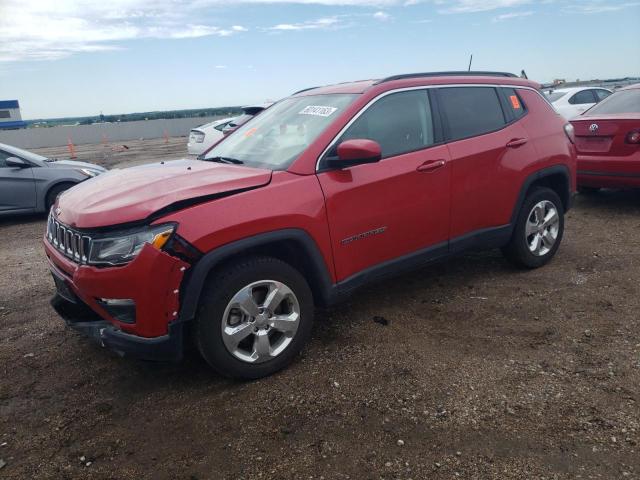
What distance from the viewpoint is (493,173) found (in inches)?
168

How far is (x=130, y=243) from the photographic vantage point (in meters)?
2.75

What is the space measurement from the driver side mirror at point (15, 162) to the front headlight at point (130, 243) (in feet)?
21.2

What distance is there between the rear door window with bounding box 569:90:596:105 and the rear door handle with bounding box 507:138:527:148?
1055 centimetres

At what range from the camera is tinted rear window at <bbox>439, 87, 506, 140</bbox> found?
413 cm

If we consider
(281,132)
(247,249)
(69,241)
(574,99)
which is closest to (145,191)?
(69,241)

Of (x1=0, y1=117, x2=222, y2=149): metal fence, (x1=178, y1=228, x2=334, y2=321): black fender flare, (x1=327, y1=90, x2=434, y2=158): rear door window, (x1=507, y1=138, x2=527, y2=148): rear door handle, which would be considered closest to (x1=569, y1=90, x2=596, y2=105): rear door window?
(x1=507, y1=138, x2=527, y2=148): rear door handle

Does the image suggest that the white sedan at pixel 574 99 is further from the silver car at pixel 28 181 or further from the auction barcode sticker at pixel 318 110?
the silver car at pixel 28 181

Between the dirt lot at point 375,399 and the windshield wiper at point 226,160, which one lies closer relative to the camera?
the dirt lot at point 375,399

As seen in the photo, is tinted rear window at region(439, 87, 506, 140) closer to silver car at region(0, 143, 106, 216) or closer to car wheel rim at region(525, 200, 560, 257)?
car wheel rim at region(525, 200, 560, 257)

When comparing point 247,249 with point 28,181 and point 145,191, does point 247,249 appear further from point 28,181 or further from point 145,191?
point 28,181

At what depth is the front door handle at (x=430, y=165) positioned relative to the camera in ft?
12.5

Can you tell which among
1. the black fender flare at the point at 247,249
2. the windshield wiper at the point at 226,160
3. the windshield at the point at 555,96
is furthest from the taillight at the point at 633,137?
the windshield at the point at 555,96

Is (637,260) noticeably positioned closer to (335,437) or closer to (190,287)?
(335,437)

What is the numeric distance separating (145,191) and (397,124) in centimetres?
189
